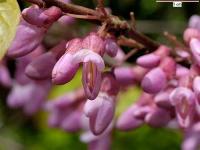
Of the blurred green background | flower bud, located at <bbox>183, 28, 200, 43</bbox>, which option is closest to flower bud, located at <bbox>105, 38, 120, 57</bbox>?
flower bud, located at <bbox>183, 28, 200, 43</bbox>

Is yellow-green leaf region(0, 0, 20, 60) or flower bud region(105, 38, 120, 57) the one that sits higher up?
yellow-green leaf region(0, 0, 20, 60)

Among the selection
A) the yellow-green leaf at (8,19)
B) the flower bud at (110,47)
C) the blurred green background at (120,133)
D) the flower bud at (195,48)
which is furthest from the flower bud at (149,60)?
the blurred green background at (120,133)

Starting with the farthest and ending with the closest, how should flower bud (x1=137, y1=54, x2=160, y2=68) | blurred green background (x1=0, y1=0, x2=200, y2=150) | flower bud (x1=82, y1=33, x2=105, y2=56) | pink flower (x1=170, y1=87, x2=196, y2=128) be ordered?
blurred green background (x1=0, y1=0, x2=200, y2=150) < flower bud (x1=137, y1=54, x2=160, y2=68) < pink flower (x1=170, y1=87, x2=196, y2=128) < flower bud (x1=82, y1=33, x2=105, y2=56)

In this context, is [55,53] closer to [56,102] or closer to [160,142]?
[56,102]

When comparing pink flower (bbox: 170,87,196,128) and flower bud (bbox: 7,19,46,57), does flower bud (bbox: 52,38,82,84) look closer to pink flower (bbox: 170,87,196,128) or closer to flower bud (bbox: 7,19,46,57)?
flower bud (bbox: 7,19,46,57)

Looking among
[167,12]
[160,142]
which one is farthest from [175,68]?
[167,12]

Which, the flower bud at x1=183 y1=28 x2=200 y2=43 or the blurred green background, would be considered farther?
the blurred green background

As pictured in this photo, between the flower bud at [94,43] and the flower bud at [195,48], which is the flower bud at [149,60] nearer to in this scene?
the flower bud at [195,48]
